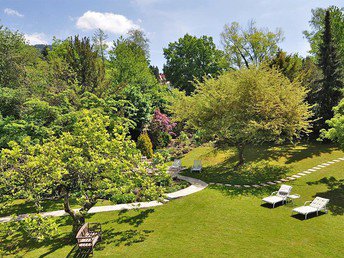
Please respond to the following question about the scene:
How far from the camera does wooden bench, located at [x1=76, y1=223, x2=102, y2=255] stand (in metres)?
10.3

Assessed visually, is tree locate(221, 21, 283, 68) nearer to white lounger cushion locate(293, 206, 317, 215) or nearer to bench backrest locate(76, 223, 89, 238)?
white lounger cushion locate(293, 206, 317, 215)

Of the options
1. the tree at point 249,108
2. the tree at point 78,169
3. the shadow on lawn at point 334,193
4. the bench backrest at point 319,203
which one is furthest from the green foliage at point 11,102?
the shadow on lawn at point 334,193

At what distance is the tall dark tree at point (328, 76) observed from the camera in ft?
85.8

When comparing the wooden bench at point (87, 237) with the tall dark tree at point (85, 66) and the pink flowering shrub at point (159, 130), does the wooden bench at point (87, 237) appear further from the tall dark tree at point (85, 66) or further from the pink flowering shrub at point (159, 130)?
the pink flowering shrub at point (159, 130)

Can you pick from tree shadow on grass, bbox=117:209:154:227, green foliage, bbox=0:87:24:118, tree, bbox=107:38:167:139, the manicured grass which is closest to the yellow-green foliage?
the manicured grass

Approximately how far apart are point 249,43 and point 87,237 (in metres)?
37.8

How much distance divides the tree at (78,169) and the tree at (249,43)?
1311 inches

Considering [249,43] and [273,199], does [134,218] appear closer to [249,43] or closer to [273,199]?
[273,199]

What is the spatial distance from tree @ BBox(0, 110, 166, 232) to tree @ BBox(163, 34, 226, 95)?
140 feet

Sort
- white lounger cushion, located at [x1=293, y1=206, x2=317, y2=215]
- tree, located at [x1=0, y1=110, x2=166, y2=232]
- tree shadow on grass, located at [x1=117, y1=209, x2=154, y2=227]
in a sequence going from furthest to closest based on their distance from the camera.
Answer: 1. tree shadow on grass, located at [x1=117, y1=209, x2=154, y2=227]
2. white lounger cushion, located at [x1=293, y1=206, x2=317, y2=215]
3. tree, located at [x1=0, y1=110, x2=166, y2=232]

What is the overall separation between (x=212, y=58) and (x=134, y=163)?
46299 millimetres

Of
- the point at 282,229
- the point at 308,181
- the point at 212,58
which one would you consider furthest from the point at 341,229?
the point at 212,58

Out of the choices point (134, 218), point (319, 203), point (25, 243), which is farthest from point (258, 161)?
point (25, 243)

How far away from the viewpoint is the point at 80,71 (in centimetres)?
2608
